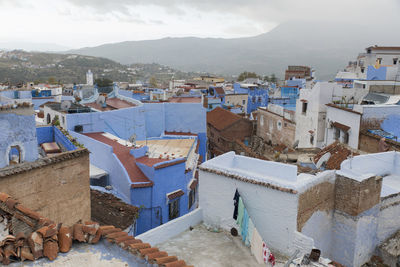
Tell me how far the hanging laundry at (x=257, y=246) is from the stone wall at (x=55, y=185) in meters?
6.29

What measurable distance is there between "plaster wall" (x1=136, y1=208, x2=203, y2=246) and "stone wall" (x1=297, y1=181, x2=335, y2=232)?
282 centimetres

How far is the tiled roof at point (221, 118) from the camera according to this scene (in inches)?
1391

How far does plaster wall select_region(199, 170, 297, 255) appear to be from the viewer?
873cm

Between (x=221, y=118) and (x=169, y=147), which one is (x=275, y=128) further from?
(x=169, y=147)

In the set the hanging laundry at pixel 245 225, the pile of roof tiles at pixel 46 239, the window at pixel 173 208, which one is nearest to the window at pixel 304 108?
the window at pixel 173 208

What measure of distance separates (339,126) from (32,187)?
18473 mm

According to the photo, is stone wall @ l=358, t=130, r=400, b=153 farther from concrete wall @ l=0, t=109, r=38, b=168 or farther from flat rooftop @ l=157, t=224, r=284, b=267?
concrete wall @ l=0, t=109, r=38, b=168

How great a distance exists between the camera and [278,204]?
29.1 ft

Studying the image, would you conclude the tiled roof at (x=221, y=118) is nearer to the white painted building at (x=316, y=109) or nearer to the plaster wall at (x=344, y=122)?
the white painted building at (x=316, y=109)

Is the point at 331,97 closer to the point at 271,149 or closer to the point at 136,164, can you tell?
the point at 271,149

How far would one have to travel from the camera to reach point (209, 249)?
28.8ft

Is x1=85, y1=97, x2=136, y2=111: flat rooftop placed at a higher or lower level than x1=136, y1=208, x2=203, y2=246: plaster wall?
higher

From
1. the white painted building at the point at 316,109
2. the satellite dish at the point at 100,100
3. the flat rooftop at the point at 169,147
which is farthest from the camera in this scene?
the satellite dish at the point at 100,100

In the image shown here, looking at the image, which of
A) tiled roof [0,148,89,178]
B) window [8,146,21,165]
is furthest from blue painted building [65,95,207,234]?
window [8,146,21,165]
